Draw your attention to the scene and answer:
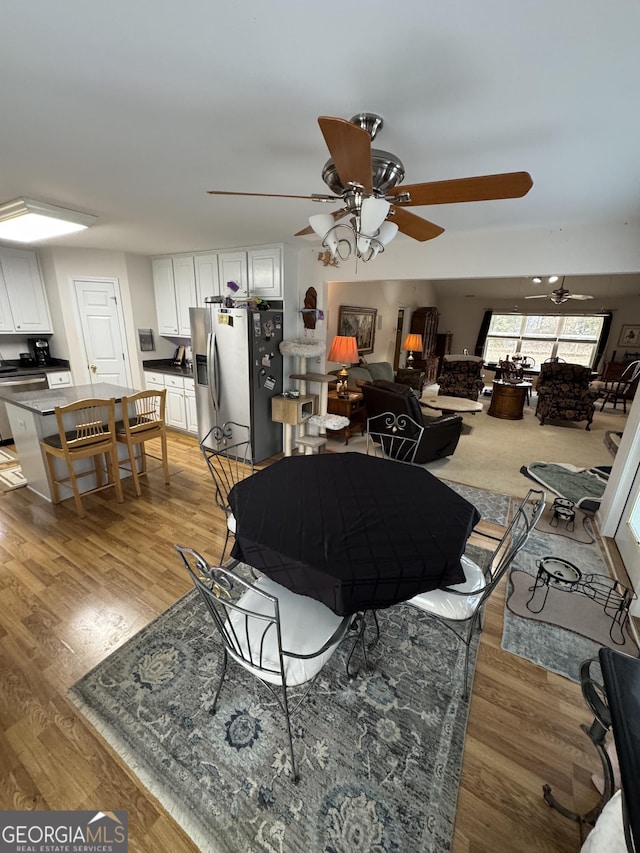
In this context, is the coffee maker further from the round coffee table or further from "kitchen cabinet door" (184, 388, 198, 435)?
the round coffee table

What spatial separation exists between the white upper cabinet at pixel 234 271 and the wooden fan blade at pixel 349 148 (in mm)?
3197

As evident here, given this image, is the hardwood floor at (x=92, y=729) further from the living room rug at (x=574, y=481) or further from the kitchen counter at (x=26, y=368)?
the kitchen counter at (x=26, y=368)

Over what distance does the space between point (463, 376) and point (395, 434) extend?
340 cm

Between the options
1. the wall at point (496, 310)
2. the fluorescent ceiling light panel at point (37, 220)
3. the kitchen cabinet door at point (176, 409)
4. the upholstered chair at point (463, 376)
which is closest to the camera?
the fluorescent ceiling light panel at point (37, 220)

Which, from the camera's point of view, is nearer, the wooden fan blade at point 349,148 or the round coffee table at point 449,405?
the wooden fan blade at point 349,148

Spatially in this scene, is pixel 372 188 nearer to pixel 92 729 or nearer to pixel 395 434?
pixel 92 729

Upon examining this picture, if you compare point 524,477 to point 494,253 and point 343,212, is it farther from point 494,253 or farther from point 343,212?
point 343,212

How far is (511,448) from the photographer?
504 centimetres

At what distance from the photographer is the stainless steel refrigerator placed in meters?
3.85

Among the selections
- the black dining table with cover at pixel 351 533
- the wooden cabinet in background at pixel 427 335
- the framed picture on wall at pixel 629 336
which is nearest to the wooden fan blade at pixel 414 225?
the black dining table with cover at pixel 351 533

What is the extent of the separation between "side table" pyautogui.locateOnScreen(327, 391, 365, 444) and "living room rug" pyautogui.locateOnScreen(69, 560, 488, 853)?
10.6 feet

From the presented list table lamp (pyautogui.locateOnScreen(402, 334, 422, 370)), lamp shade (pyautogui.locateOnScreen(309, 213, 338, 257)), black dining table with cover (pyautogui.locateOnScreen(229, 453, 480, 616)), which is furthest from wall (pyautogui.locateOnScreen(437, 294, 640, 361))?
lamp shade (pyautogui.locateOnScreen(309, 213, 338, 257))

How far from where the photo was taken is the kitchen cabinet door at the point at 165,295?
4906 millimetres

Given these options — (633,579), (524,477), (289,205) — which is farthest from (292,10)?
(524,477)
